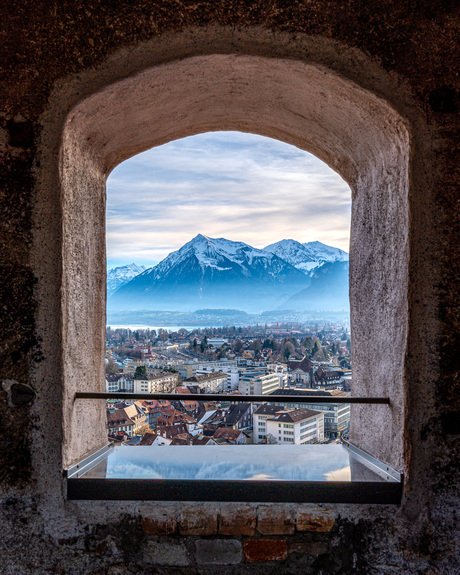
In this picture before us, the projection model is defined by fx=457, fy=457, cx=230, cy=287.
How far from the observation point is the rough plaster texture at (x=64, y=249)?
170 cm

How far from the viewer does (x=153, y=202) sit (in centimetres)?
632

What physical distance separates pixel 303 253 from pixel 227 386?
1.78 m

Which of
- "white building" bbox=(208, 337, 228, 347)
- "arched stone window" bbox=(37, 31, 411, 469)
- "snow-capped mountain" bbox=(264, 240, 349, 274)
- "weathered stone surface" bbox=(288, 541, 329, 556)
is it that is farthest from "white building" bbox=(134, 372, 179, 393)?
"snow-capped mountain" bbox=(264, 240, 349, 274)

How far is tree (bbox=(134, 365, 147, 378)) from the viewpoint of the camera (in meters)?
2.61

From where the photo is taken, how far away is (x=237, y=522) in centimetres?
172

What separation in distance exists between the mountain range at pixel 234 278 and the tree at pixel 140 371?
910 millimetres

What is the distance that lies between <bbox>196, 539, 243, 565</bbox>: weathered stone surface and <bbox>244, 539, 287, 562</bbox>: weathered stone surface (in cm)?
3

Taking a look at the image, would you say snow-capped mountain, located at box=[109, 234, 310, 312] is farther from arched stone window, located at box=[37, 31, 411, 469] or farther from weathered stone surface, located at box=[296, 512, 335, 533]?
weathered stone surface, located at box=[296, 512, 335, 533]

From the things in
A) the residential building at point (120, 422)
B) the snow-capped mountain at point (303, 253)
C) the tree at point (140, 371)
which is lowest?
the residential building at point (120, 422)

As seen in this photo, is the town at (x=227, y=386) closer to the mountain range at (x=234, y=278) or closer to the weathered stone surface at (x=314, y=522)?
the weathered stone surface at (x=314, y=522)

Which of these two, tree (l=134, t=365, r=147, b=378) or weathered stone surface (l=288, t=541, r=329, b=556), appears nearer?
weathered stone surface (l=288, t=541, r=329, b=556)

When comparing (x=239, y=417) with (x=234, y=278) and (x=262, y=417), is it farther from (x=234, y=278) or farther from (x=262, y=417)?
(x=234, y=278)

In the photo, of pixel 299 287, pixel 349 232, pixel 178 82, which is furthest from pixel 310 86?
pixel 299 287

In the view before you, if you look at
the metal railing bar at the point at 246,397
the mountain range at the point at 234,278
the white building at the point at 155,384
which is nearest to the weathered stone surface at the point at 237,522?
the metal railing bar at the point at 246,397
